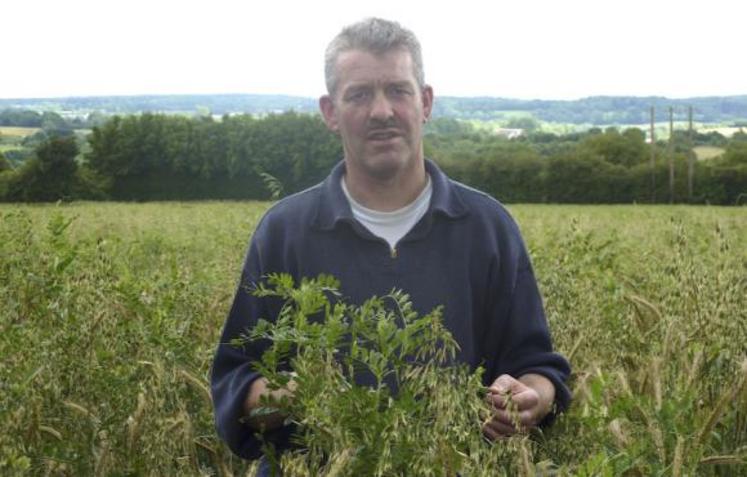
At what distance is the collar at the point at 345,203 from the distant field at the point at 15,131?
7644 centimetres

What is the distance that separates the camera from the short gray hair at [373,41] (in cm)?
276

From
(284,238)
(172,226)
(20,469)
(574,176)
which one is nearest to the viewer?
(20,469)

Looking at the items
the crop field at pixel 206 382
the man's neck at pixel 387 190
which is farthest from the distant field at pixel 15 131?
the man's neck at pixel 387 190

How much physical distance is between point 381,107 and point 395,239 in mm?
420

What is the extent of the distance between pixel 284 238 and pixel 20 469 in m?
1.31

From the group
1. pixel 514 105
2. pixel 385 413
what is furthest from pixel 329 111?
pixel 514 105

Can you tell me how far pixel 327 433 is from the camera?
155 cm

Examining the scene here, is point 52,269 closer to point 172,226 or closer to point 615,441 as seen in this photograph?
point 615,441

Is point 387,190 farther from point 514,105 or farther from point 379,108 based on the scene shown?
point 514,105

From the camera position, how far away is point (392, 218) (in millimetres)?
2963

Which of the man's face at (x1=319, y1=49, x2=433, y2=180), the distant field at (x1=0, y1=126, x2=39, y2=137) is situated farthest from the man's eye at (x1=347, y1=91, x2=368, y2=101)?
the distant field at (x1=0, y1=126, x2=39, y2=137)

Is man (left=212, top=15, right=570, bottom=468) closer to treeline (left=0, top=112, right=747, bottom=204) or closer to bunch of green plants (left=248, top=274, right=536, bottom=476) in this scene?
bunch of green plants (left=248, top=274, right=536, bottom=476)

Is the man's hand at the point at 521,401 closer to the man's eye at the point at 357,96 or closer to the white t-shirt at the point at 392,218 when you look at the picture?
the white t-shirt at the point at 392,218

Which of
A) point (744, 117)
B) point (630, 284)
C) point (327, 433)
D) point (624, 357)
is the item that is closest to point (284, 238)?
point (624, 357)
